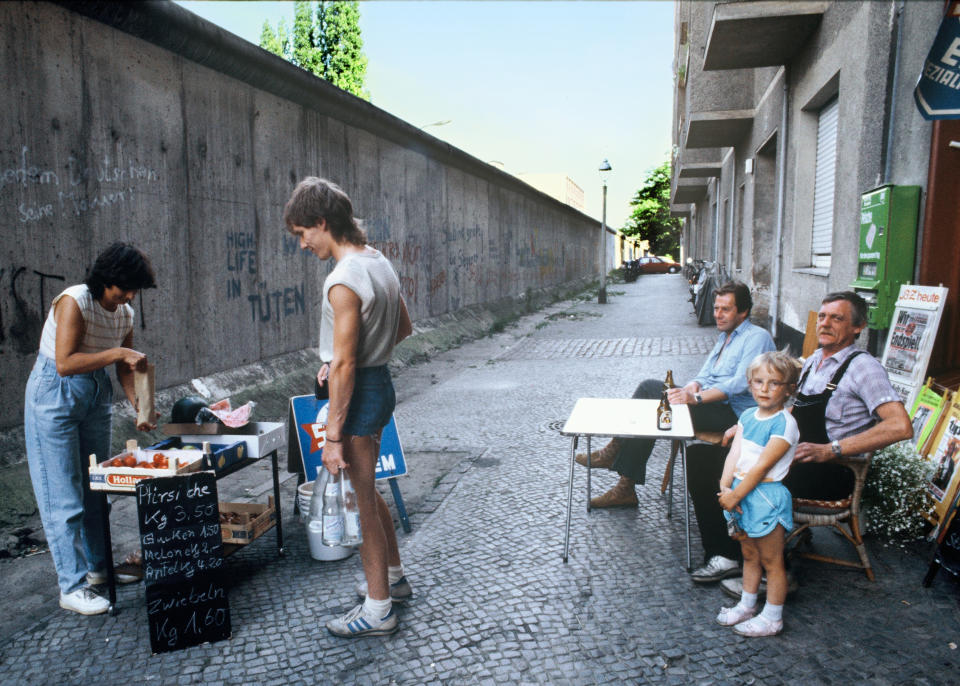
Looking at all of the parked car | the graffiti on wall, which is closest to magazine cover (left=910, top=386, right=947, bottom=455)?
the graffiti on wall

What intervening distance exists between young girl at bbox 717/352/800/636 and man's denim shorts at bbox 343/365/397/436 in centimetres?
161

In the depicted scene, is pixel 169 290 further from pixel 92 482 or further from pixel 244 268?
pixel 92 482

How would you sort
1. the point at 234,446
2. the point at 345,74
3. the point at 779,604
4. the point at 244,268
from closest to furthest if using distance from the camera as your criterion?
1. the point at 779,604
2. the point at 234,446
3. the point at 244,268
4. the point at 345,74

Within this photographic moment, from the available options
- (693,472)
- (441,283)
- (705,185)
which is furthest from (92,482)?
(705,185)

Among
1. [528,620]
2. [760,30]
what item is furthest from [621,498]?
[760,30]

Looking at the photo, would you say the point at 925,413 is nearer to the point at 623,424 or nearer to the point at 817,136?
the point at 623,424

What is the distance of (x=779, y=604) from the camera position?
3107 millimetres

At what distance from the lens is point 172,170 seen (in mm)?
6312

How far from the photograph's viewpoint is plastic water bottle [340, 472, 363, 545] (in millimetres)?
3090

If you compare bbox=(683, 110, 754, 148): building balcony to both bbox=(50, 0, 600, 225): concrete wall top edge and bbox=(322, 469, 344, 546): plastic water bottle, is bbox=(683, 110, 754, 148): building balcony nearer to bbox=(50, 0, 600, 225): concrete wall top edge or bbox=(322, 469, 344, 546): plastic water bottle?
bbox=(50, 0, 600, 225): concrete wall top edge

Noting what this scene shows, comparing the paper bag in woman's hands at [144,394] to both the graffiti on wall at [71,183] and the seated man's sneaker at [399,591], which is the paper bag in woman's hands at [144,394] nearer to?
the seated man's sneaker at [399,591]

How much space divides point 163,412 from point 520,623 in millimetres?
4165

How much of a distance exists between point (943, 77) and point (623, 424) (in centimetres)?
260

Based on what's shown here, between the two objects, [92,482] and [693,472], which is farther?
[693,472]
